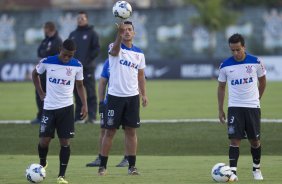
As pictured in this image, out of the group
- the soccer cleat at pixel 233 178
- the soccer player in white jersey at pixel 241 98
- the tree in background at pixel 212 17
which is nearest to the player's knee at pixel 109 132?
the soccer player in white jersey at pixel 241 98

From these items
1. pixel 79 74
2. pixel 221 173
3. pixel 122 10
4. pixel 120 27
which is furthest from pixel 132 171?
pixel 122 10

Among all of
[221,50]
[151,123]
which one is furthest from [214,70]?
[151,123]

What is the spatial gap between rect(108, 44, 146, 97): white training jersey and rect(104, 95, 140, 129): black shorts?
0.10 metres

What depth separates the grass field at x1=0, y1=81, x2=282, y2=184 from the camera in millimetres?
14156

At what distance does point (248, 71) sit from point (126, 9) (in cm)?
213

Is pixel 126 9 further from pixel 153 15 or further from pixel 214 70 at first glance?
pixel 153 15

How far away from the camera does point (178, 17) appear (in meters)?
67.1

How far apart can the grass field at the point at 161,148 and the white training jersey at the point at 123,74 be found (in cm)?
136

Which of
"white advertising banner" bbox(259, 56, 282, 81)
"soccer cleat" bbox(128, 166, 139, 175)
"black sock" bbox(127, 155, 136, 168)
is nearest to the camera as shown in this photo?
"soccer cleat" bbox(128, 166, 139, 175)

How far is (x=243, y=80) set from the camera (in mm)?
13805

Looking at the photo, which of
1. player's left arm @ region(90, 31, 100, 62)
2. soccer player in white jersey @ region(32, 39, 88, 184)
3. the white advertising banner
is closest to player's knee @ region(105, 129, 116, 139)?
soccer player in white jersey @ region(32, 39, 88, 184)

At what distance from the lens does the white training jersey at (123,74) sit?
14.4 metres

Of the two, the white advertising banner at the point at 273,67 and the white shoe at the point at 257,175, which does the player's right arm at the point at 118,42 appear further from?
the white advertising banner at the point at 273,67

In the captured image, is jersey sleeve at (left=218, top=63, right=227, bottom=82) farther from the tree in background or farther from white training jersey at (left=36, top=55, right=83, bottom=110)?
the tree in background
